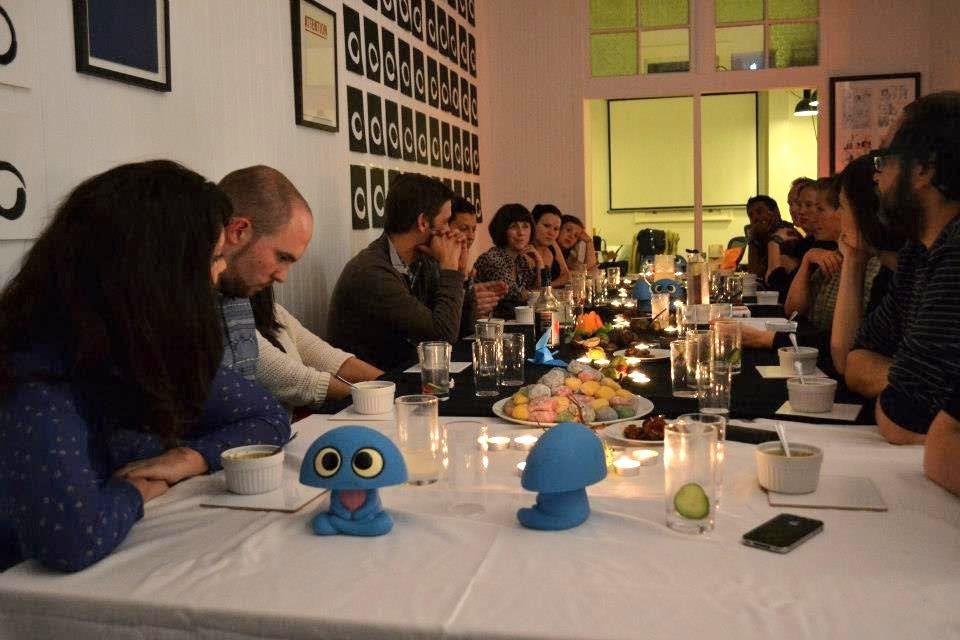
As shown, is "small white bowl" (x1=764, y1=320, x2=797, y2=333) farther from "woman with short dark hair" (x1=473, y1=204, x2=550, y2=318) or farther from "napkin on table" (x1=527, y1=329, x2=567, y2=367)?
"woman with short dark hair" (x1=473, y1=204, x2=550, y2=318)

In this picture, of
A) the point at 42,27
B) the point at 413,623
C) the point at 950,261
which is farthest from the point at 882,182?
the point at 42,27

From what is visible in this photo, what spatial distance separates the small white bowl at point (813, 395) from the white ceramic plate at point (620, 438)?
1.37 ft

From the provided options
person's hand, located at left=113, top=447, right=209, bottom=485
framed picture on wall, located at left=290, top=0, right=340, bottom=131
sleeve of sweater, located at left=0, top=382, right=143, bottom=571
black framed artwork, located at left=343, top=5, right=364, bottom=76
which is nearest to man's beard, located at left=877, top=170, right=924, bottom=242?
person's hand, located at left=113, top=447, right=209, bottom=485

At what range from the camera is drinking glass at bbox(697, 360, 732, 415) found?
193 centimetres

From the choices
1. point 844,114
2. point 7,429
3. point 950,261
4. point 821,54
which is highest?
point 821,54

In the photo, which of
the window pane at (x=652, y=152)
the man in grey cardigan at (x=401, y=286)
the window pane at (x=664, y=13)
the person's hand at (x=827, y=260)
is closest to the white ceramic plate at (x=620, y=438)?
the man in grey cardigan at (x=401, y=286)

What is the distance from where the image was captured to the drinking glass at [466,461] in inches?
54.9

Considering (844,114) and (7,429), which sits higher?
(844,114)

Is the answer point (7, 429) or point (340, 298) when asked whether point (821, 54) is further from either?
point (7, 429)

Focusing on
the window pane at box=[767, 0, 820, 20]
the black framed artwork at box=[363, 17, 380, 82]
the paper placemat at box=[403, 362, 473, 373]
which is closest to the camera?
the paper placemat at box=[403, 362, 473, 373]

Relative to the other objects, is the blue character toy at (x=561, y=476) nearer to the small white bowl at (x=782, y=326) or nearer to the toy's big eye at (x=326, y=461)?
the toy's big eye at (x=326, y=461)

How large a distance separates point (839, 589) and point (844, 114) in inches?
268

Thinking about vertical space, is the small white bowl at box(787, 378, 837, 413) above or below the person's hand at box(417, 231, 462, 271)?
below

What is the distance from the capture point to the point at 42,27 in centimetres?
220
